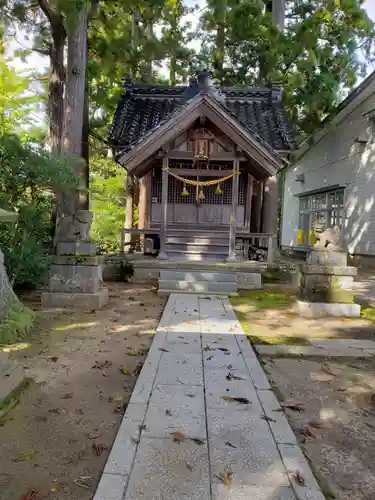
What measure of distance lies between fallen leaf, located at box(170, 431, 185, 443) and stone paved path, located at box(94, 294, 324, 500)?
→ 0.02m

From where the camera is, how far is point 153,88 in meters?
15.6

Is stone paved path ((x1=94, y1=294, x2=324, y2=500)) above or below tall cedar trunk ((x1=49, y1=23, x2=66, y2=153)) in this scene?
below

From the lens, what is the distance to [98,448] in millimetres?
2971

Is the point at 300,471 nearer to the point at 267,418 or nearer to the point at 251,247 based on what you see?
the point at 267,418

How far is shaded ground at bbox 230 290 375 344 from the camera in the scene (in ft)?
20.6

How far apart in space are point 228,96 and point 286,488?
15.5 m

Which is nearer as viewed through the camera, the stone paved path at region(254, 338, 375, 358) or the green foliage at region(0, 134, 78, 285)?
the stone paved path at region(254, 338, 375, 358)

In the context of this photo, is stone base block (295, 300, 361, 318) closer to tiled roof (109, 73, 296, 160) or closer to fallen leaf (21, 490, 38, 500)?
fallen leaf (21, 490, 38, 500)

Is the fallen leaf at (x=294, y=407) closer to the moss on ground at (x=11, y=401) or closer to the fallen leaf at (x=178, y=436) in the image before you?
the fallen leaf at (x=178, y=436)

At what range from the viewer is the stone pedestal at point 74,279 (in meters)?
7.92

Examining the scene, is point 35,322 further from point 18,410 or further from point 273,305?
point 273,305

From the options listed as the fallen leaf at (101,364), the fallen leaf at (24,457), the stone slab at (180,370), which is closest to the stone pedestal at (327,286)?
the stone slab at (180,370)

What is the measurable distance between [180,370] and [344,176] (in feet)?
53.9

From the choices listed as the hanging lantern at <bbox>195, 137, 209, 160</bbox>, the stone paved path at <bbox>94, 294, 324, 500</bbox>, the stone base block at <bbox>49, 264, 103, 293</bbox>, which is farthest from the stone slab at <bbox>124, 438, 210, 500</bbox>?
the hanging lantern at <bbox>195, 137, 209, 160</bbox>
